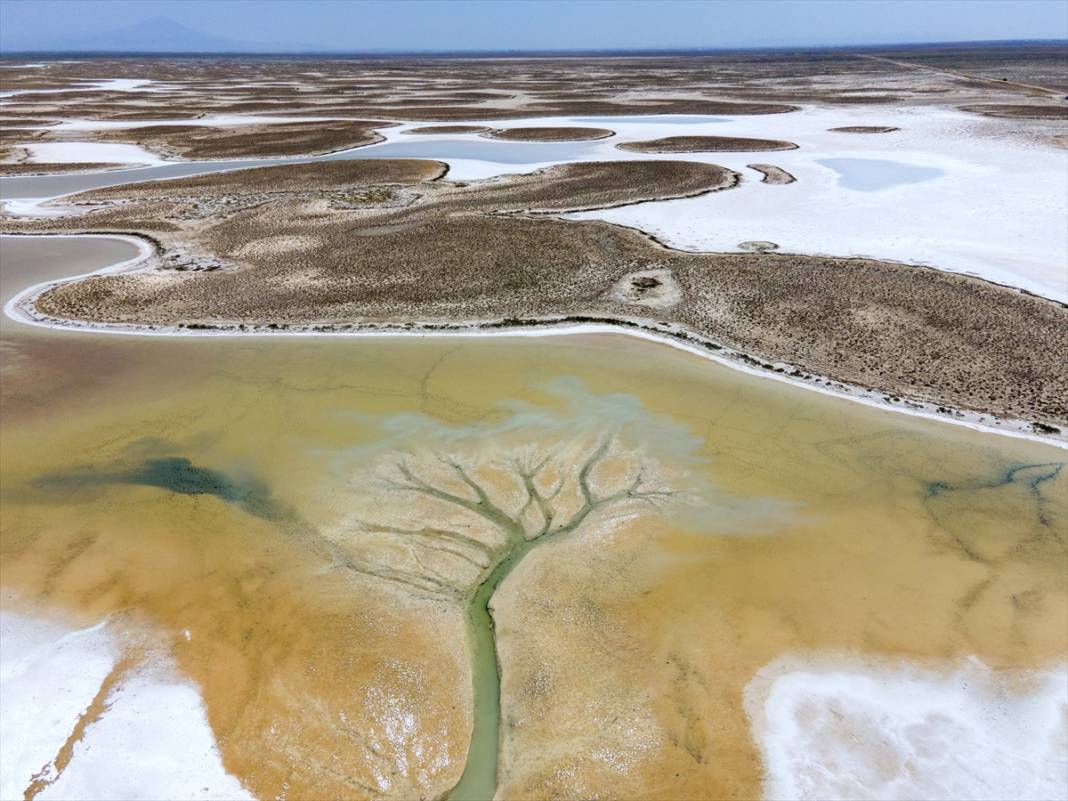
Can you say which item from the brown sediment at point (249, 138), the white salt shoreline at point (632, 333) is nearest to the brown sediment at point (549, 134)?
the brown sediment at point (249, 138)

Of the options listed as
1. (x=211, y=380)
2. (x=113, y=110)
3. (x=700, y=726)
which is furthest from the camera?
(x=113, y=110)

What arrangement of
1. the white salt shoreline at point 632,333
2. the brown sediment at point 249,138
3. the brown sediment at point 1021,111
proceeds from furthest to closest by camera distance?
the brown sediment at point 1021,111 → the brown sediment at point 249,138 → the white salt shoreline at point 632,333

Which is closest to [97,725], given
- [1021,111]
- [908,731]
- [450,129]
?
[908,731]

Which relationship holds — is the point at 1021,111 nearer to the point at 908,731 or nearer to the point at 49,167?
the point at 908,731

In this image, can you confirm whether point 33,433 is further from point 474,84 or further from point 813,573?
point 474,84

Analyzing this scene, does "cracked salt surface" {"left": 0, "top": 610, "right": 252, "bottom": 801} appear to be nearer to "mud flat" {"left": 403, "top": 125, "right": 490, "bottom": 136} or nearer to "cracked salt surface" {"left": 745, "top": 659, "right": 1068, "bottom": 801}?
"cracked salt surface" {"left": 745, "top": 659, "right": 1068, "bottom": 801}

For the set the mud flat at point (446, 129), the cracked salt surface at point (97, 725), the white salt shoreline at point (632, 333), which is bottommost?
the cracked salt surface at point (97, 725)

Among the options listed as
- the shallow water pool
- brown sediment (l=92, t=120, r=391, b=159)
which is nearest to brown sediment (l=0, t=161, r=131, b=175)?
brown sediment (l=92, t=120, r=391, b=159)

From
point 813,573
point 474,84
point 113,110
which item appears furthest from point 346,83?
point 813,573

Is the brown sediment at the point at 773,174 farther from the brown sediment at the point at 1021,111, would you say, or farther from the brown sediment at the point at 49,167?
the brown sediment at the point at 49,167
